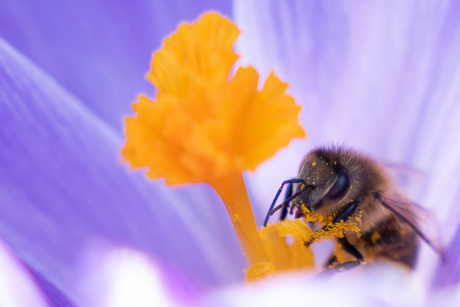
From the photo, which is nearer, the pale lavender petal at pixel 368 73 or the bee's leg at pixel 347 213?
the bee's leg at pixel 347 213

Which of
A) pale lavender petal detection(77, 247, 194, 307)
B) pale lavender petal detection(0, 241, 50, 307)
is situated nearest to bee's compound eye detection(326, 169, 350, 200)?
pale lavender petal detection(77, 247, 194, 307)

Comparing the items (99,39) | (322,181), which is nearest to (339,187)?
(322,181)

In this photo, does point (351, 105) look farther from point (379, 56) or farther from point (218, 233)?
point (218, 233)

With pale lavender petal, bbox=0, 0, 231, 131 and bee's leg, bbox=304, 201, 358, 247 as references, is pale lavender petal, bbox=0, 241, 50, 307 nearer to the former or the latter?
bee's leg, bbox=304, 201, 358, 247

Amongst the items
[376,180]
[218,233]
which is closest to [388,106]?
[376,180]

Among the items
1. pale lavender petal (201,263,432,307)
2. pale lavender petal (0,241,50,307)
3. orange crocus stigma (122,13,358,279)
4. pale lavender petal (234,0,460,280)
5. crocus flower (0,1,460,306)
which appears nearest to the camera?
pale lavender petal (201,263,432,307)

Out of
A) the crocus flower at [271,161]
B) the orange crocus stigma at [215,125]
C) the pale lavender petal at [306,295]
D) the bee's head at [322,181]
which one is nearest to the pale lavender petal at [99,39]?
the crocus flower at [271,161]

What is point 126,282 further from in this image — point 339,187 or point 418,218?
point 418,218

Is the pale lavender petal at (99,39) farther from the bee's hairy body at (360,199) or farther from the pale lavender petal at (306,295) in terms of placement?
the pale lavender petal at (306,295)
